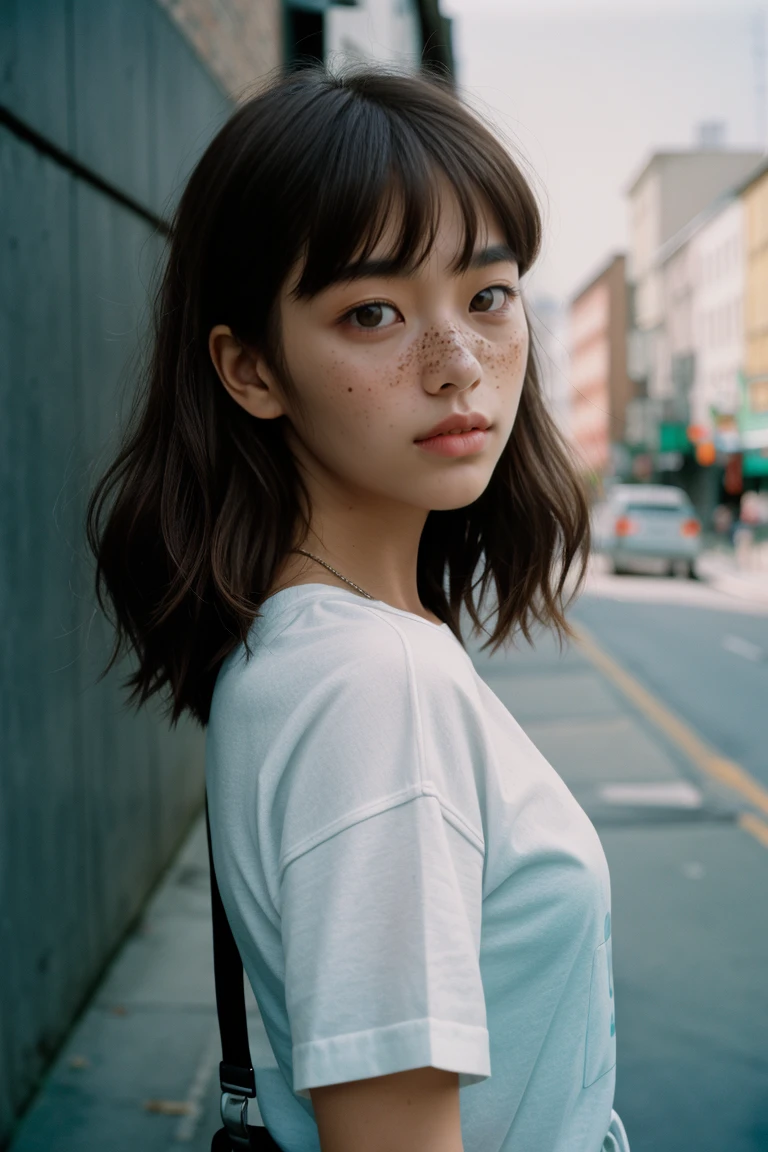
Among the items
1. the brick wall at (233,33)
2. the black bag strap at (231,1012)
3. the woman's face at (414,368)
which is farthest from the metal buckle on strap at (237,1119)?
the brick wall at (233,33)

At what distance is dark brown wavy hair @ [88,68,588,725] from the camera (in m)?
1.02

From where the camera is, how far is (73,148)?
3.30 meters

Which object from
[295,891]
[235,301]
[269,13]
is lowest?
[295,891]

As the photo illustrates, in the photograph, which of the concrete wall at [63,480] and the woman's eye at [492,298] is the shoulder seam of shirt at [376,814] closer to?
the woman's eye at [492,298]

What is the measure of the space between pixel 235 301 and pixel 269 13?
7261 mm

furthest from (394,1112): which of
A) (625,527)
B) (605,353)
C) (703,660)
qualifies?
(605,353)

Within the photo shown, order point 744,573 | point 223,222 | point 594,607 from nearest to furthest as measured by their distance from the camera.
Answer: point 223,222, point 594,607, point 744,573

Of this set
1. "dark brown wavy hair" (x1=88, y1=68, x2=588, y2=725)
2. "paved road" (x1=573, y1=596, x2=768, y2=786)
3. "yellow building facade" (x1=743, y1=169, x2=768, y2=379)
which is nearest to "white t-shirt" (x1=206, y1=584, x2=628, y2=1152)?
"dark brown wavy hair" (x1=88, y1=68, x2=588, y2=725)

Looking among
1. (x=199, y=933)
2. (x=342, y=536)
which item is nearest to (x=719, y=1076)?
(x=199, y=933)

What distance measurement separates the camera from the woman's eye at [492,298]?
43.4 inches

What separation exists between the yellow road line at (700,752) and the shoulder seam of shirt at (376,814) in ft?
13.4

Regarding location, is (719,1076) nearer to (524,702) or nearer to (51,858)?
(51,858)

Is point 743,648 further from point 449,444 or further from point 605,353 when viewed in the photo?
point 605,353

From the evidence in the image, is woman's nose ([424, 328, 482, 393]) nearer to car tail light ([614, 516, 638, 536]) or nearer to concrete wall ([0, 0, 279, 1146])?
concrete wall ([0, 0, 279, 1146])
